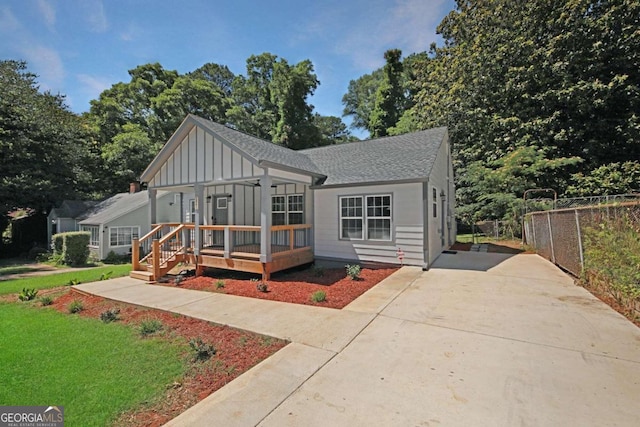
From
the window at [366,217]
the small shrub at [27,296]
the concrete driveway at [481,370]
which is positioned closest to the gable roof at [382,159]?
the window at [366,217]

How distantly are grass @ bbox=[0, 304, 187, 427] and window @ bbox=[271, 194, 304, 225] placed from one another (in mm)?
6373

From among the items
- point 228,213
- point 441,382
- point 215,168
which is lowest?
point 441,382

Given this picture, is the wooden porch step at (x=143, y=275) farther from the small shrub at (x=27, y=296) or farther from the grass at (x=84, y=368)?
the grass at (x=84, y=368)

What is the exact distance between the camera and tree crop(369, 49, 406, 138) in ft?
93.7

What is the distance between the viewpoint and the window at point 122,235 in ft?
56.4

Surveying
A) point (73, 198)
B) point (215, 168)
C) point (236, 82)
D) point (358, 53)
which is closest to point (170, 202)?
point (73, 198)

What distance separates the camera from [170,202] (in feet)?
62.7

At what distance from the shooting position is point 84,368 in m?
3.55

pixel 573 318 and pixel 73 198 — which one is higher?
pixel 73 198

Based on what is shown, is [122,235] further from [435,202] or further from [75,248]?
[435,202]

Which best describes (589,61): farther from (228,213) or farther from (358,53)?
(228,213)

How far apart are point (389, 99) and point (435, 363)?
29.8 meters

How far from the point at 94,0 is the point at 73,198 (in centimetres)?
1996

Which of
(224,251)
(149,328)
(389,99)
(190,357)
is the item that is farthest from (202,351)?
(389,99)
